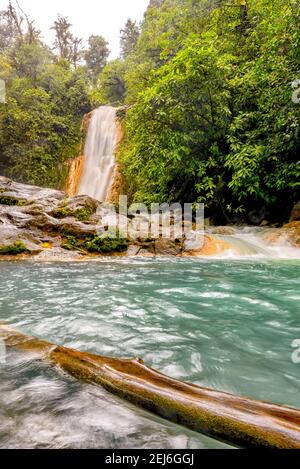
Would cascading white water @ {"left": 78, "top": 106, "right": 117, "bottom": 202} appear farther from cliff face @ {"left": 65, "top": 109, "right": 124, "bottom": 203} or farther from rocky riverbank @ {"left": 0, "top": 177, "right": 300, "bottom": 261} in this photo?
rocky riverbank @ {"left": 0, "top": 177, "right": 300, "bottom": 261}

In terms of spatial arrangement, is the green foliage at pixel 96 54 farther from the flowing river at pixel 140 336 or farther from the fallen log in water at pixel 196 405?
the fallen log in water at pixel 196 405

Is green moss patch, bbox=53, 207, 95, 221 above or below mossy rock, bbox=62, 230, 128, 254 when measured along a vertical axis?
above

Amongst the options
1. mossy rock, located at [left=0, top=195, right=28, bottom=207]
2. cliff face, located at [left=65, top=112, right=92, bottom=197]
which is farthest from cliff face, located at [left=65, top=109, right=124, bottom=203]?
mossy rock, located at [left=0, top=195, right=28, bottom=207]

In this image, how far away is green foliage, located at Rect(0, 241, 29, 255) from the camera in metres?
6.77

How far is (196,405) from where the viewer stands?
3.45ft

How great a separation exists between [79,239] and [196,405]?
700cm

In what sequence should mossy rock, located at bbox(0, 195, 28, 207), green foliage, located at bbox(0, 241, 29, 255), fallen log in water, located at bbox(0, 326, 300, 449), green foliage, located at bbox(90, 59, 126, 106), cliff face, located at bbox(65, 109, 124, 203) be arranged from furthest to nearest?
1. green foliage, located at bbox(90, 59, 126, 106)
2. cliff face, located at bbox(65, 109, 124, 203)
3. mossy rock, located at bbox(0, 195, 28, 207)
4. green foliage, located at bbox(0, 241, 29, 255)
5. fallen log in water, located at bbox(0, 326, 300, 449)

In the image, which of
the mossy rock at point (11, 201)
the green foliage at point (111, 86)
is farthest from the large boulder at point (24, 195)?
the green foliage at point (111, 86)

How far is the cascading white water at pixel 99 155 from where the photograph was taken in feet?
54.9

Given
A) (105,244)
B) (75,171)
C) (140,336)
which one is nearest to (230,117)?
(105,244)

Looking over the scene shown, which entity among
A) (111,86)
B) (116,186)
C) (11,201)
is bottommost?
(11,201)

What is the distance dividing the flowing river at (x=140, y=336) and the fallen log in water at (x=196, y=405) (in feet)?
0.13

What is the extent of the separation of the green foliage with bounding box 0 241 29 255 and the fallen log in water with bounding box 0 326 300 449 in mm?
5978

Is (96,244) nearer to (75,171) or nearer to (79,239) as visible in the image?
(79,239)
